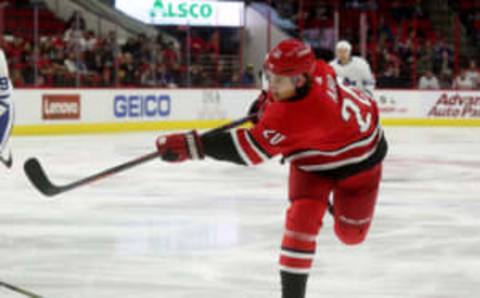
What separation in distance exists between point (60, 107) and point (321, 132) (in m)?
10.4

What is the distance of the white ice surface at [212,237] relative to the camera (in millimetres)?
3990

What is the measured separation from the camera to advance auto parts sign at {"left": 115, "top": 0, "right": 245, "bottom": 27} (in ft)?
58.4

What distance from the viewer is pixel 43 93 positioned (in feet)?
41.9

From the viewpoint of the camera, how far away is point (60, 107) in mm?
12984

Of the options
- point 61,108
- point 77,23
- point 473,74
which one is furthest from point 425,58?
point 61,108

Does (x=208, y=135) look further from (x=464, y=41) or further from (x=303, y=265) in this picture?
(x=464, y=41)

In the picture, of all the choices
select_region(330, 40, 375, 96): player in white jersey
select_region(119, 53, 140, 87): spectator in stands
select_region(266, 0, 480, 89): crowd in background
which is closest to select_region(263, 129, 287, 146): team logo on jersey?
select_region(330, 40, 375, 96): player in white jersey

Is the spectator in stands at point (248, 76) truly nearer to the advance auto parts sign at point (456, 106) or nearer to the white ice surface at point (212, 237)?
the advance auto parts sign at point (456, 106)

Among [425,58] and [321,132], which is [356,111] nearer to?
[321,132]

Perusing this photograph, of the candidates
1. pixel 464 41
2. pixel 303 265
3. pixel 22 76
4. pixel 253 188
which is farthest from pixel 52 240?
pixel 464 41

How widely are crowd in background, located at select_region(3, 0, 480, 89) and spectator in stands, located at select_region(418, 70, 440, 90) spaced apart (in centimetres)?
2

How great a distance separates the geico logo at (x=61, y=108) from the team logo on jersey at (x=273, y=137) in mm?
10265

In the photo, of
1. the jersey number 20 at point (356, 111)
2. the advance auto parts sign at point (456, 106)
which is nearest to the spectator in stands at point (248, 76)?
the advance auto parts sign at point (456, 106)

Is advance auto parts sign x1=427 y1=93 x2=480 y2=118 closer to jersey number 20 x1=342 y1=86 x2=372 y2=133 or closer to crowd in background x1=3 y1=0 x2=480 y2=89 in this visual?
crowd in background x1=3 y1=0 x2=480 y2=89
